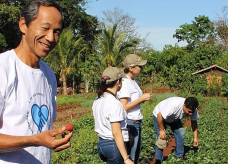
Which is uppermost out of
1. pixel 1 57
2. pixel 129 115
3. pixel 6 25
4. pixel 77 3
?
pixel 77 3

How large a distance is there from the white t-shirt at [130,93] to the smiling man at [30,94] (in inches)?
Result: 109

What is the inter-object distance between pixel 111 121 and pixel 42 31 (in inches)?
78.6

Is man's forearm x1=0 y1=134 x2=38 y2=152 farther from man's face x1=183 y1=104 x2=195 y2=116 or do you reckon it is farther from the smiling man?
Result: man's face x1=183 y1=104 x2=195 y2=116

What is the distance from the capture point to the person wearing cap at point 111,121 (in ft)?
12.0

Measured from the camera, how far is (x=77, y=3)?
36.3m

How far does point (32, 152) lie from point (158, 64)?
115ft

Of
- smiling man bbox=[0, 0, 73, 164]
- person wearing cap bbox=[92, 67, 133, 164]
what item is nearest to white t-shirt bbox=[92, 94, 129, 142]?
person wearing cap bbox=[92, 67, 133, 164]

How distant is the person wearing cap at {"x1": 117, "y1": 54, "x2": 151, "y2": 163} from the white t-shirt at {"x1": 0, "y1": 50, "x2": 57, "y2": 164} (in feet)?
9.28

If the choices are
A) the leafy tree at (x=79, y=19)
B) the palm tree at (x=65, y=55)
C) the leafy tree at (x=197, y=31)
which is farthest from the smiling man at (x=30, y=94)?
the leafy tree at (x=197, y=31)

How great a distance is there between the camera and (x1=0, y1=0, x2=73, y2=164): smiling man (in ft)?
5.37

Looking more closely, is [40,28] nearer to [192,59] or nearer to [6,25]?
[6,25]

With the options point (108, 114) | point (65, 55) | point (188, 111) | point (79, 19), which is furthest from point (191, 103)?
point (79, 19)

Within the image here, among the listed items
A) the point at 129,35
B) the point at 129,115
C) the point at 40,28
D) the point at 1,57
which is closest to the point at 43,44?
the point at 40,28

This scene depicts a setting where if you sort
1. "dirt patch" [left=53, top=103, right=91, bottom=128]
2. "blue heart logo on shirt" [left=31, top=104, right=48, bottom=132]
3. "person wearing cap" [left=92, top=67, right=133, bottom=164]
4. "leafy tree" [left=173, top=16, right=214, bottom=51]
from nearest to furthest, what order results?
1. "blue heart logo on shirt" [left=31, top=104, right=48, bottom=132]
2. "person wearing cap" [left=92, top=67, right=133, bottom=164]
3. "dirt patch" [left=53, top=103, right=91, bottom=128]
4. "leafy tree" [left=173, top=16, right=214, bottom=51]
